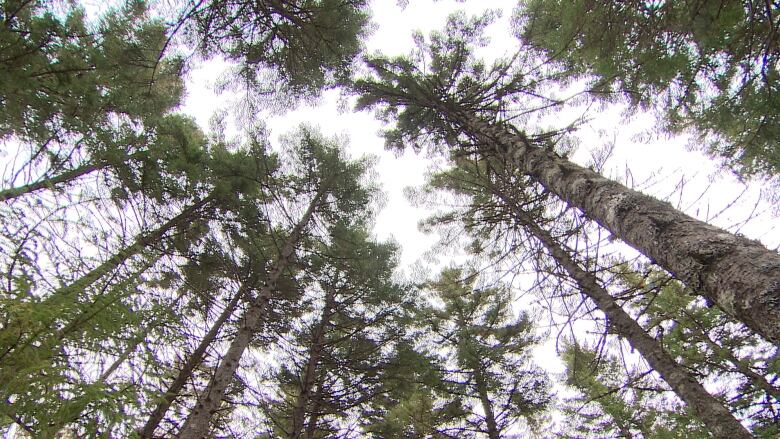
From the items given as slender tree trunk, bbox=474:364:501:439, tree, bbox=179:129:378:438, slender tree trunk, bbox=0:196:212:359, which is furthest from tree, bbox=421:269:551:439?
slender tree trunk, bbox=0:196:212:359

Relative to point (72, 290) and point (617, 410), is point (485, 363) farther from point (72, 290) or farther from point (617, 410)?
point (72, 290)

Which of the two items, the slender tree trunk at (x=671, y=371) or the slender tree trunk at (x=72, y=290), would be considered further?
the slender tree trunk at (x=671, y=371)

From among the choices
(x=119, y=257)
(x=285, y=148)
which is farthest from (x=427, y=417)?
(x=119, y=257)

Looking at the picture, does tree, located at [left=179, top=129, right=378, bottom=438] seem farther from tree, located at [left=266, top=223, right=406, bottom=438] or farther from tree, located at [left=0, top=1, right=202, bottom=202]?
tree, located at [left=0, top=1, right=202, bottom=202]

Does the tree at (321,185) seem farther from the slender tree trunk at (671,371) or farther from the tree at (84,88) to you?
the slender tree trunk at (671,371)

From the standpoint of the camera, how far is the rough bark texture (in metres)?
1.49

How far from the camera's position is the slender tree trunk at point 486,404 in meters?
8.71

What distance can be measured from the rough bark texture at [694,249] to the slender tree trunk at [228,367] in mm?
3826

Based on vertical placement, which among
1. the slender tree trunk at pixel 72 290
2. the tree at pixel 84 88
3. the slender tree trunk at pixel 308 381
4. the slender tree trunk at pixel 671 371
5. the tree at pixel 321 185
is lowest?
the slender tree trunk at pixel 72 290

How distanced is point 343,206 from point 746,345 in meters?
9.10

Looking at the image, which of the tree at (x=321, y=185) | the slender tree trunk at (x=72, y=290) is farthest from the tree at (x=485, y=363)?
the slender tree trunk at (x=72, y=290)

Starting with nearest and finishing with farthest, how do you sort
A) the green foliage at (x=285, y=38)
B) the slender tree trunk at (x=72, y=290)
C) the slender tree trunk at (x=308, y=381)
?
the slender tree trunk at (x=72, y=290)
the green foliage at (x=285, y=38)
the slender tree trunk at (x=308, y=381)

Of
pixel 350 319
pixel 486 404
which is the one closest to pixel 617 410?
pixel 486 404

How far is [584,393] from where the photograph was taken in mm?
13461
